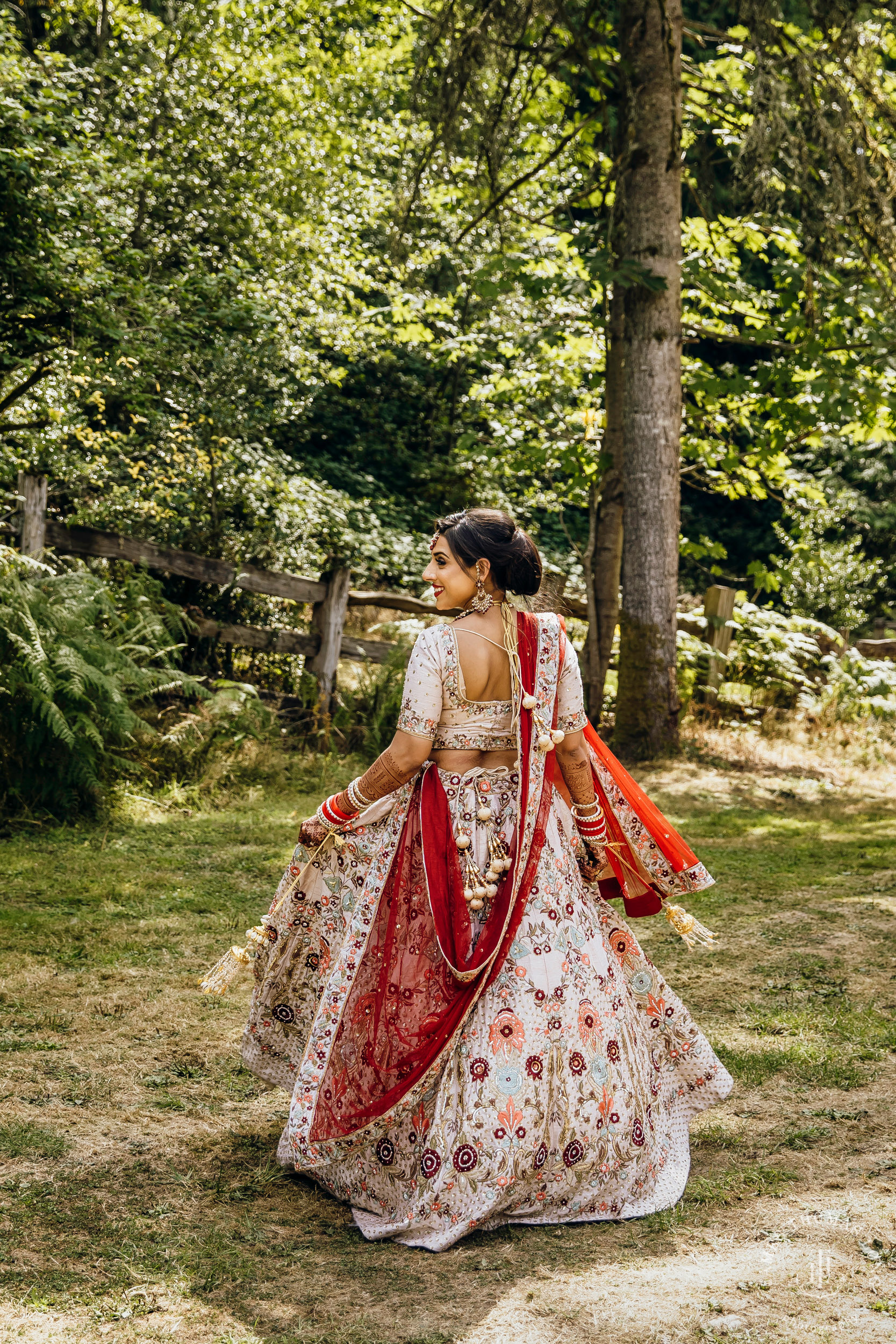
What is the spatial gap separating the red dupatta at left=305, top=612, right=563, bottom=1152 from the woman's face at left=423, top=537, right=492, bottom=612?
0.24 metres

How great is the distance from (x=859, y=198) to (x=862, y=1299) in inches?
326

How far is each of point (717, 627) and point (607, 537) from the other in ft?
5.67

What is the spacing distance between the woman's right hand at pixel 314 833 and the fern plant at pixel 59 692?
130 inches

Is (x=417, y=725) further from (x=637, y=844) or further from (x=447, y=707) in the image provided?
(x=637, y=844)

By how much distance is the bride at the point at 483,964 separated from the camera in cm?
269

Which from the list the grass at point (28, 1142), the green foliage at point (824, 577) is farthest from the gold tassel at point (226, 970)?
the green foliage at point (824, 577)

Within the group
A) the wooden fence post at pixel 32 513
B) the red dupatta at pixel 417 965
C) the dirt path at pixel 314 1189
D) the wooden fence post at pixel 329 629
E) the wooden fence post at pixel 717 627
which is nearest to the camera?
the dirt path at pixel 314 1189

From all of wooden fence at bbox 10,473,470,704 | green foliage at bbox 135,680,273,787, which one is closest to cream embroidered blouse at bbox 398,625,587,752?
green foliage at bbox 135,680,273,787

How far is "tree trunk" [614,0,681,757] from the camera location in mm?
8719

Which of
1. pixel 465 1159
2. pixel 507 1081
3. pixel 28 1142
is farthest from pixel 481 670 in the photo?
pixel 28 1142

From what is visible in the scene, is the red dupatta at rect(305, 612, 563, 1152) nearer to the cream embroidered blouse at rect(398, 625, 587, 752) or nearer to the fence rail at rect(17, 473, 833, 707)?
the cream embroidered blouse at rect(398, 625, 587, 752)

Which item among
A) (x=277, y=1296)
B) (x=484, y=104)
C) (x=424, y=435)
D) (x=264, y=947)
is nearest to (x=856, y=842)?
(x=264, y=947)

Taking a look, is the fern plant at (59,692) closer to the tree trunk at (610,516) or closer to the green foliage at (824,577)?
the tree trunk at (610,516)

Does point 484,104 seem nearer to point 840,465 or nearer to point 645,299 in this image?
point 645,299
